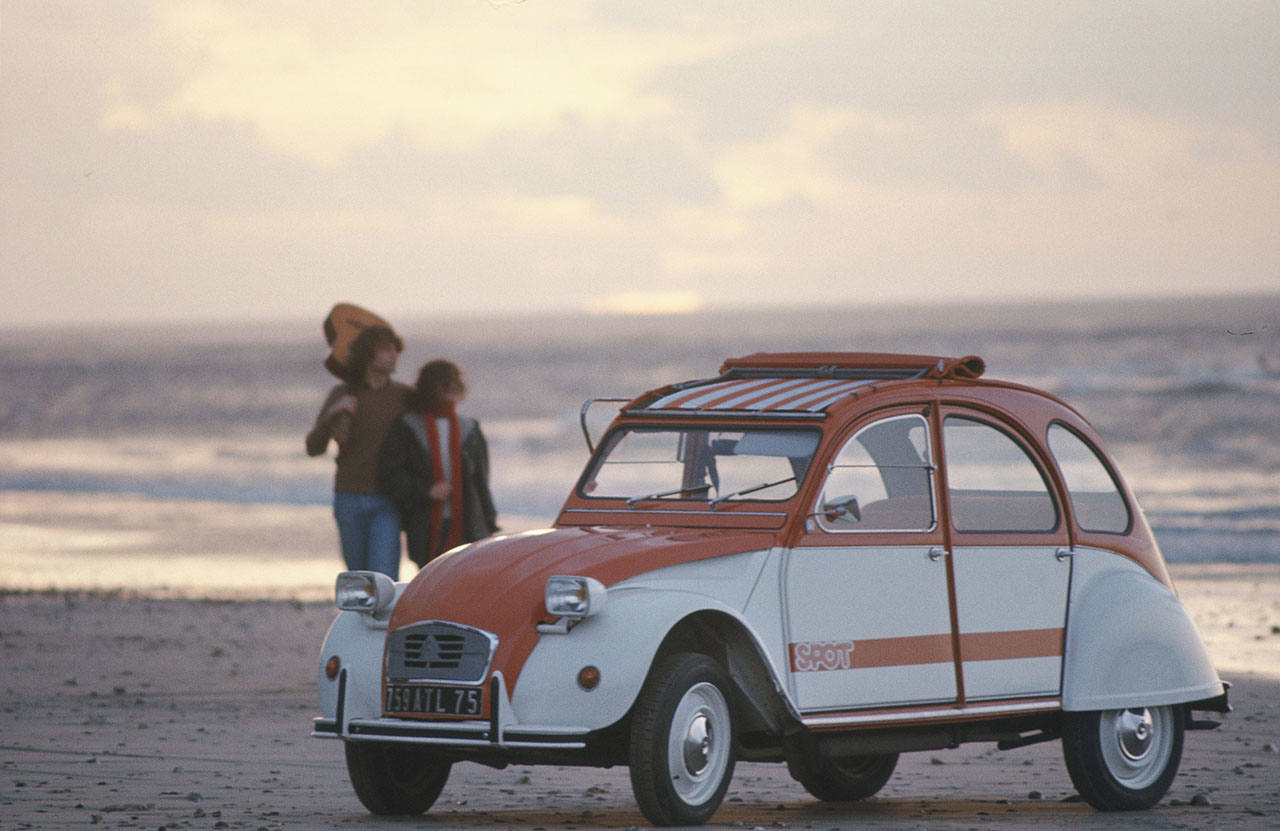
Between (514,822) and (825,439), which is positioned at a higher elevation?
(825,439)

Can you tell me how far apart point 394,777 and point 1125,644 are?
332cm

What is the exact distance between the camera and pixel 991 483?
8.42 m

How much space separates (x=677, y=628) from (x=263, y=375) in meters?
77.2

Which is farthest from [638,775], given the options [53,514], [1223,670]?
[53,514]

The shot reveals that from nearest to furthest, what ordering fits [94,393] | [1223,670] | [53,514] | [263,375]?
1. [1223,670]
2. [53,514]
3. [94,393]
4. [263,375]

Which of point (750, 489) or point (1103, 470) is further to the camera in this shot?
point (1103, 470)

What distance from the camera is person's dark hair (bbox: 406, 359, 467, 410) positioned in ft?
33.7

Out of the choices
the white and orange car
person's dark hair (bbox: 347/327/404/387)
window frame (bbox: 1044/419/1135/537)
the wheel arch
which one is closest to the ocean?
window frame (bbox: 1044/419/1135/537)

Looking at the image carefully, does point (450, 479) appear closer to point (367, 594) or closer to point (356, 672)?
point (367, 594)

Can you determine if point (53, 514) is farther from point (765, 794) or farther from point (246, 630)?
point (765, 794)

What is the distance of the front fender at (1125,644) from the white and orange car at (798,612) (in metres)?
0.01

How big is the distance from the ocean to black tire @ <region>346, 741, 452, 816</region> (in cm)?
499

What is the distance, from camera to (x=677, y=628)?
7.33 metres

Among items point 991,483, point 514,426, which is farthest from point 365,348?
point 514,426
